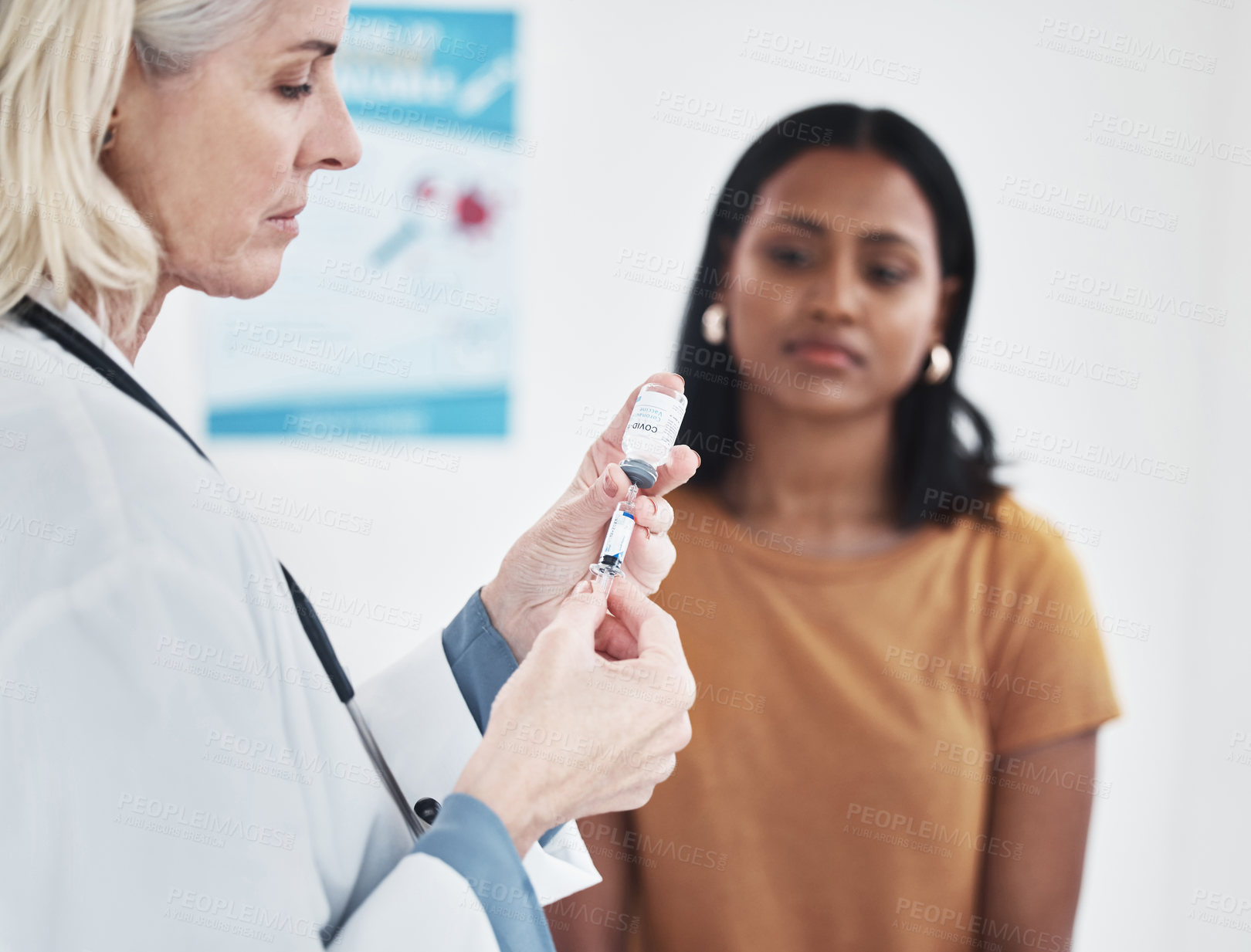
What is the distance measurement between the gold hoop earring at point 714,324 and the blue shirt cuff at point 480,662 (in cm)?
83

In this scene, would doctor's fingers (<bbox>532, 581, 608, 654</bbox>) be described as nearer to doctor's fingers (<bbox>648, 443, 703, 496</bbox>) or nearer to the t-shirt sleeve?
doctor's fingers (<bbox>648, 443, 703, 496</bbox>)

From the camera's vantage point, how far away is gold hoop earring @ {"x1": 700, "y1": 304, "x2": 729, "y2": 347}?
1.78 m

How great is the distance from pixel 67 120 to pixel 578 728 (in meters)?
0.73

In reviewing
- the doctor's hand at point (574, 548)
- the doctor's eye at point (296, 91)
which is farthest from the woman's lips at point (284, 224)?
the doctor's hand at point (574, 548)

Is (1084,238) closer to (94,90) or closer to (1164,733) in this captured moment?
(1164,733)

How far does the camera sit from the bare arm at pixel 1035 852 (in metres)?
1.68

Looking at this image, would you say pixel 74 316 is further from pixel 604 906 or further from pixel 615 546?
pixel 604 906

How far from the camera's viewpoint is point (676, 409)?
1.05 metres

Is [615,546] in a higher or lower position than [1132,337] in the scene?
lower

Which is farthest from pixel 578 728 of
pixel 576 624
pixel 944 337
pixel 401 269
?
pixel 401 269

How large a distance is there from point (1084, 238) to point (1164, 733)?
0.96m

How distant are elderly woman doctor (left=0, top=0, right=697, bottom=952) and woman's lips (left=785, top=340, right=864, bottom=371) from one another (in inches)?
28.6

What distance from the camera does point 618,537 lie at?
3.34 ft

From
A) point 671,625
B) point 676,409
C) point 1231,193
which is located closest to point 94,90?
point 676,409
